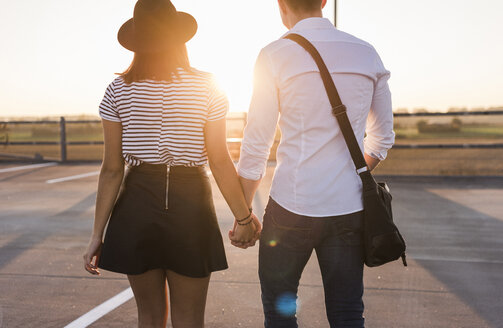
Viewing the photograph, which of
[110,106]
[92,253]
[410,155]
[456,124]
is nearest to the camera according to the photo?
[110,106]

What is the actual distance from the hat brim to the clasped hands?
82 cm

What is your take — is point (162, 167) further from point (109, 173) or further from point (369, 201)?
point (369, 201)

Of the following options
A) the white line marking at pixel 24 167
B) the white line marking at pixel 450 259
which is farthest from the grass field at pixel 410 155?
the white line marking at pixel 450 259

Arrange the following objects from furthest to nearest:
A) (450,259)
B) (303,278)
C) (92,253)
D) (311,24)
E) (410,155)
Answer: (410,155) → (450,259) → (303,278) → (92,253) → (311,24)

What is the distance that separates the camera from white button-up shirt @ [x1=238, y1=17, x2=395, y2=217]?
2.01 metres

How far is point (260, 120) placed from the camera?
212 cm

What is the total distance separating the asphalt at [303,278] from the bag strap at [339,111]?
2.11 metres

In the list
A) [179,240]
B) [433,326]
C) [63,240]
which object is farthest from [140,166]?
[63,240]

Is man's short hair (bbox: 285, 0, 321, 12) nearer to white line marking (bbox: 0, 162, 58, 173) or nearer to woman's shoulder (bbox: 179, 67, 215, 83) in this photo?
woman's shoulder (bbox: 179, 67, 215, 83)

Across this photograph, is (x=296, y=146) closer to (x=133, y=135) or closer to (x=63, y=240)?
(x=133, y=135)

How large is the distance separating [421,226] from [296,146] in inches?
217

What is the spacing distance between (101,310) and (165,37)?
2.60 metres

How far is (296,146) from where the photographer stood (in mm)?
2051

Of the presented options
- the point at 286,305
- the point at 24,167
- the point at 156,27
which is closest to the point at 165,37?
the point at 156,27
